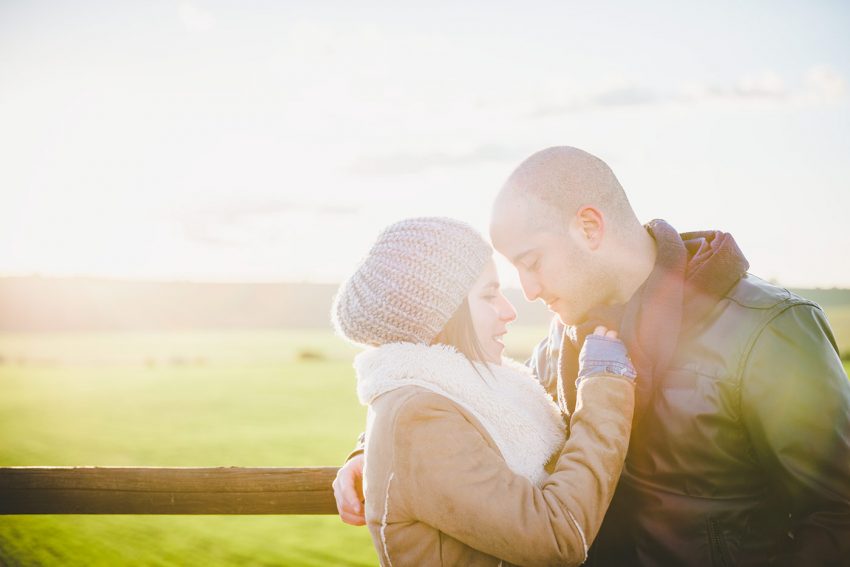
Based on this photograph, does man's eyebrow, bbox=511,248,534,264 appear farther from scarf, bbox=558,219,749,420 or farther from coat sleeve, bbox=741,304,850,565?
coat sleeve, bbox=741,304,850,565

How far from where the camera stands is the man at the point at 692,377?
1842 mm

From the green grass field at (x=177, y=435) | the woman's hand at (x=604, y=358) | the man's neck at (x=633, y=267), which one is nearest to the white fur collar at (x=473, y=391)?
the woman's hand at (x=604, y=358)

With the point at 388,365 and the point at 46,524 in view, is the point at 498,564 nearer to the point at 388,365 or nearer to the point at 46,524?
the point at 388,365

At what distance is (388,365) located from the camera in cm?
190

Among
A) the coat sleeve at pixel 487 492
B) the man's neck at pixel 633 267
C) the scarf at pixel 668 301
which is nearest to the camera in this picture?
the coat sleeve at pixel 487 492

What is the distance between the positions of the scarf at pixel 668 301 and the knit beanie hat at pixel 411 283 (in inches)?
24.2

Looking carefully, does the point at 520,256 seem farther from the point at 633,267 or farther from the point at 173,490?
the point at 173,490

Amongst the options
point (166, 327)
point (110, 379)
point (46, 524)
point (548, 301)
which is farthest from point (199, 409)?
point (166, 327)

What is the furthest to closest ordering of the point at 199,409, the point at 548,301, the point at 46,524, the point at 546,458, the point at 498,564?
the point at 199,409, the point at 46,524, the point at 548,301, the point at 546,458, the point at 498,564

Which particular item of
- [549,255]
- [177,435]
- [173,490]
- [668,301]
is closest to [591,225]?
[549,255]

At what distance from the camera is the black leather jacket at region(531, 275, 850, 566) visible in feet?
5.97

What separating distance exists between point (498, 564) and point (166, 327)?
55.0 m

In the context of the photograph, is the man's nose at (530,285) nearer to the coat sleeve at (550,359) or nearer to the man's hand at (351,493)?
the coat sleeve at (550,359)

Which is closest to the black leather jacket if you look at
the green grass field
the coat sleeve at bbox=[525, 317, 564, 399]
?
the coat sleeve at bbox=[525, 317, 564, 399]
